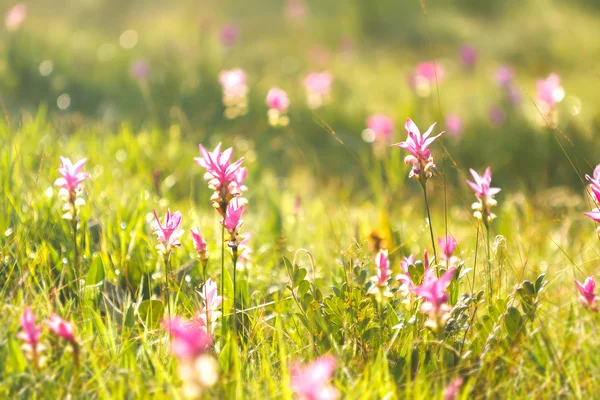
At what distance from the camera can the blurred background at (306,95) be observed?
4.60 metres

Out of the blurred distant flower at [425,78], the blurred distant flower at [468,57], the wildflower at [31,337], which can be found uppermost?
the wildflower at [31,337]

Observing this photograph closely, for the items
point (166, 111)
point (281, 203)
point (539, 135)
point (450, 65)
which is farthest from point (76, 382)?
point (450, 65)

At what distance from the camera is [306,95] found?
220 inches

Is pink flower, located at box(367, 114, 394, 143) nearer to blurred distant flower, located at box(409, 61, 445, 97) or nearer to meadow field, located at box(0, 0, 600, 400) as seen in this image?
meadow field, located at box(0, 0, 600, 400)

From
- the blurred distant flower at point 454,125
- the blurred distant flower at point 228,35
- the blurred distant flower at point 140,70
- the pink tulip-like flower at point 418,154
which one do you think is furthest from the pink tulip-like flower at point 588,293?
the blurred distant flower at point 228,35

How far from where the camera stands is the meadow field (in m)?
1.52

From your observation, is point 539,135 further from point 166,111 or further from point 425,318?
point 425,318

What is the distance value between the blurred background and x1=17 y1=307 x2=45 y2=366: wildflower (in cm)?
169

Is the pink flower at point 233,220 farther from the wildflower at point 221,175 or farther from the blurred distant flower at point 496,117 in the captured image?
the blurred distant flower at point 496,117

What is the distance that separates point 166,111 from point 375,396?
4.03m

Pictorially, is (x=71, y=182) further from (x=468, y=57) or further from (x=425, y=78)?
(x=468, y=57)

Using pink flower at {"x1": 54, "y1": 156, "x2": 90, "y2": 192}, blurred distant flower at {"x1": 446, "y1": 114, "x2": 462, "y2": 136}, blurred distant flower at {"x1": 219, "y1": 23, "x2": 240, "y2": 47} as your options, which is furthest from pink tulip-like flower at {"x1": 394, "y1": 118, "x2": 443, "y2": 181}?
blurred distant flower at {"x1": 219, "y1": 23, "x2": 240, "y2": 47}

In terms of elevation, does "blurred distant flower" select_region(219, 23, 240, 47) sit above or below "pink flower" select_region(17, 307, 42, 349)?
below

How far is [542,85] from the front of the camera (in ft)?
12.6
